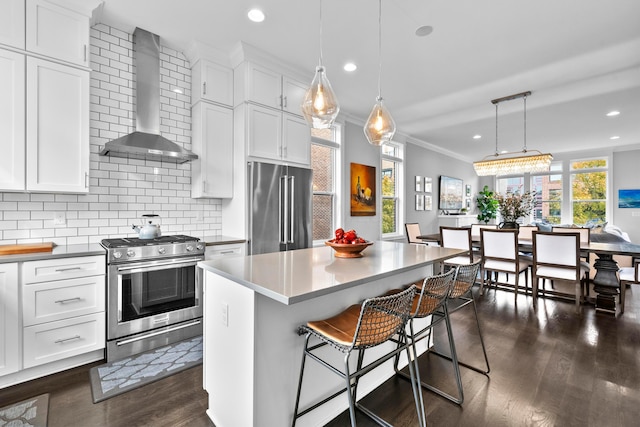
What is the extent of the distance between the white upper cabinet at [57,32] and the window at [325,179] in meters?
2.81

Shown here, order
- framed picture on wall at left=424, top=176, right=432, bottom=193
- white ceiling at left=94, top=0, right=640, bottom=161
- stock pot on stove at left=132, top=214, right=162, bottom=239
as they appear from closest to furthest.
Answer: white ceiling at left=94, top=0, right=640, bottom=161, stock pot on stove at left=132, top=214, right=162, bottom=239, framed picture on wall at left=424, top=176, right=432, bottom=193

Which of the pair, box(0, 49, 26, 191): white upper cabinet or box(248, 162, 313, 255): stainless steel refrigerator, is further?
box(248, 162, 313, 255): stainless steel refrigerator

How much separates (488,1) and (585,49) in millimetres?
1570

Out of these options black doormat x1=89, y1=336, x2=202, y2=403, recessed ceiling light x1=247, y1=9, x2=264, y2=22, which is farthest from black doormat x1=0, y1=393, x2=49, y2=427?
recessed ceiling light x1=247, y1=9, x2=264, y2=22

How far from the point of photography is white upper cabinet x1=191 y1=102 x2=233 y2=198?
3.27 m

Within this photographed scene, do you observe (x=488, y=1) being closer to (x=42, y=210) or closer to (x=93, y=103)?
(x=93, y=103)

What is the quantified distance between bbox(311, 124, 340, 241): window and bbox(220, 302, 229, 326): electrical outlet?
9.98ft

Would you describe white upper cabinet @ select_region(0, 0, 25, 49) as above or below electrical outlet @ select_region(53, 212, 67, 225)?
above

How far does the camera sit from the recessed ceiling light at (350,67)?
140 inches

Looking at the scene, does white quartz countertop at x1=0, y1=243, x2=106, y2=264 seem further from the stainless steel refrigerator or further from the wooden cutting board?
the stainless steel refrigerator

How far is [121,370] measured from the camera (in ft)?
7.48

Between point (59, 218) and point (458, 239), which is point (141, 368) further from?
point (458, 239)

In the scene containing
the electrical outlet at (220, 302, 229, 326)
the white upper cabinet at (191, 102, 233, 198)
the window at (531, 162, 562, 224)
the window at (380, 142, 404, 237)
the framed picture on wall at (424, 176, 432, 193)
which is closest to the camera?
the electrical outlet at (220, 302, 229, 326)

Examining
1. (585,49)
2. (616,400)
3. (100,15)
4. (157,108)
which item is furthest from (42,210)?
(585,49)
